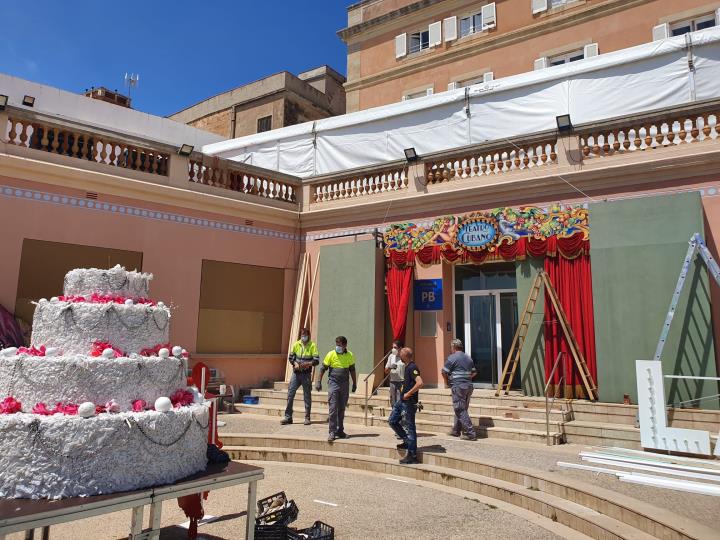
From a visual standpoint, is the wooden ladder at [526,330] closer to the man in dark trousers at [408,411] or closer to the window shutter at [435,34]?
the man in dark trousers at [408,411]

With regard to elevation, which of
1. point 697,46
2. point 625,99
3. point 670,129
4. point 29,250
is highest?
point 697,46

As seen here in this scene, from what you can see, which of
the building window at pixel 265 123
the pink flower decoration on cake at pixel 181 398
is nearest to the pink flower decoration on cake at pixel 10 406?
the pink flower decoration on cake at pixel 181 398

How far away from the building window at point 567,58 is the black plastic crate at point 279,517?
15.9 m

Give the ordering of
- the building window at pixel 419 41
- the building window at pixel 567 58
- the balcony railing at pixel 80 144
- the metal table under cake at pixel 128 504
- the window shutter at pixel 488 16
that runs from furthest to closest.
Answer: the building window at pixel 419 41
the window shutter at pixel 488 16
the building window at pixel 567 58
the balcony railing at pixel 80 144
the metal table under cake at pixel 128 504

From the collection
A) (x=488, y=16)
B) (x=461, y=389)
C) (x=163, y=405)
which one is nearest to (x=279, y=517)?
(x=163, y=405)

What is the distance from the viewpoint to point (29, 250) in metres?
10.1

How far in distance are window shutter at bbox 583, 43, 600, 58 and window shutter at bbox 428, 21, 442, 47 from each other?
5279 mm

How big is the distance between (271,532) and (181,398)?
135 centimetres

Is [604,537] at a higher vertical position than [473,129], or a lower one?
lower

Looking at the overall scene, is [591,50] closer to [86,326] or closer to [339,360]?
[339,360]

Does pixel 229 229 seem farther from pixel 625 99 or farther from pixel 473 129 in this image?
pixel 625 99

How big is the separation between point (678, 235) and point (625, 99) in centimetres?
441

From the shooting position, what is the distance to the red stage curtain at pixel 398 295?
11891mm

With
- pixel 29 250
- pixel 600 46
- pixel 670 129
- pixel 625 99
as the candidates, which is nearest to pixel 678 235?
pixel 670 129
